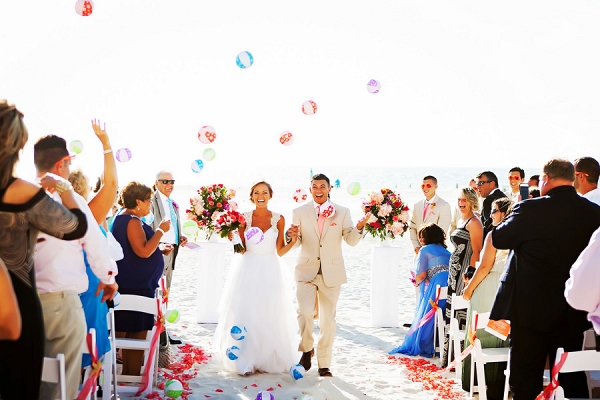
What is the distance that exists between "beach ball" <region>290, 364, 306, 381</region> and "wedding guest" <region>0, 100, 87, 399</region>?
11.4 feet

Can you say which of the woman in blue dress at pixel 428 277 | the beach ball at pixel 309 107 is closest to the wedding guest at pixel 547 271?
the woman in blue dress at pixel 428 277

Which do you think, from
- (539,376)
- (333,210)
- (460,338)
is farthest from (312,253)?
(539,376)

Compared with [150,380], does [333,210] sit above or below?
above

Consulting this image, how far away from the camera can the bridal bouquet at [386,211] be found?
771cm

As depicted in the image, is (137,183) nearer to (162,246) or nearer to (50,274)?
(162,246)

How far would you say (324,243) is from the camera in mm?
6820

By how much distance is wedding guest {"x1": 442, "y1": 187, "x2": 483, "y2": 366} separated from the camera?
6.36m

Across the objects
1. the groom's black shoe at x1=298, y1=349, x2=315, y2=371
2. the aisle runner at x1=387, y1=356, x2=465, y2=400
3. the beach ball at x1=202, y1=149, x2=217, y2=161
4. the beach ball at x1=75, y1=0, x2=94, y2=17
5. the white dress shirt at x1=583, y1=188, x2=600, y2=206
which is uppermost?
the beach ball at x1=75, y1=0, x2=94, y2=17

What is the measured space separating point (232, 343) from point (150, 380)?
1191mm

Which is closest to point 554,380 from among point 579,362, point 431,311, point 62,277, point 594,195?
point 579,362

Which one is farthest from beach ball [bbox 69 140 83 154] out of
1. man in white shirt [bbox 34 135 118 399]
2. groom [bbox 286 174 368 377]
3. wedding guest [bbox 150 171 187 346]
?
man in white shirt [bbox 34 135 118 399]

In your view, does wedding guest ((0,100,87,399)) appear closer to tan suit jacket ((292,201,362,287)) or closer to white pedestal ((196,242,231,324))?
tan suit jacket ((292,201,362,287))

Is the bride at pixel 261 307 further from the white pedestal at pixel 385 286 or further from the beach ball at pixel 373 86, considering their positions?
the beach ball at pixel 373 86

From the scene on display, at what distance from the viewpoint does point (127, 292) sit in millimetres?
5637
